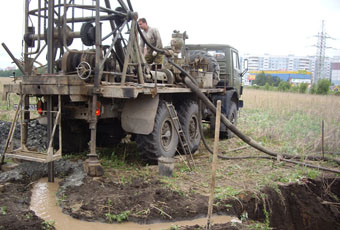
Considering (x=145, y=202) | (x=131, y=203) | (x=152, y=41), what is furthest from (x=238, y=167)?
(x=152, y=41)

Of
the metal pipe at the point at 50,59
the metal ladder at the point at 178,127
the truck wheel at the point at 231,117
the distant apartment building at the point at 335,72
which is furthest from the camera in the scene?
the distant apartment building at the point at 335,72

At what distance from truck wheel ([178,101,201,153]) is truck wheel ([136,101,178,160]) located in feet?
2.35

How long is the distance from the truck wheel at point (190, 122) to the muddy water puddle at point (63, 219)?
9.97 feet

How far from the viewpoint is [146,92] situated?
577cm

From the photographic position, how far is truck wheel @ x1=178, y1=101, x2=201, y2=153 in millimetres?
7551

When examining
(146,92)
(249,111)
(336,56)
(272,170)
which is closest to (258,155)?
(272,170)

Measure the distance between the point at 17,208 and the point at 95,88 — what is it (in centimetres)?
196

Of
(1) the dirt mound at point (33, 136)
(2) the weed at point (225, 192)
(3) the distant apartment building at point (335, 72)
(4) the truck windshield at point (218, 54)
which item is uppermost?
(3) the distant apartment building at point (335, 72)

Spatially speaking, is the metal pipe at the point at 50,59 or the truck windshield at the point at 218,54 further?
the truck windshield at the point at 218,54

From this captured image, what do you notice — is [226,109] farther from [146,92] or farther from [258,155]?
[146,92]

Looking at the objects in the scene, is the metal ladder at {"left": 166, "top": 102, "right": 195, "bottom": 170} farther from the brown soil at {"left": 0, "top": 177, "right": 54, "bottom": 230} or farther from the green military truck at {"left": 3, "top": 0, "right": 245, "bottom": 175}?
the brown soil at {"left": 0, "top": 177, "right": 54, "bottom": 230}

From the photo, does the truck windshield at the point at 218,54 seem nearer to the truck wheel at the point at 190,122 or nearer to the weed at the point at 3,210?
the truck wheel at the point at 190,122

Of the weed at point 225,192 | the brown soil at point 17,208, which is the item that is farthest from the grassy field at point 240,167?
the brown soil at point 17,208

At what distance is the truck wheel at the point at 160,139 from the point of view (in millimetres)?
6195
